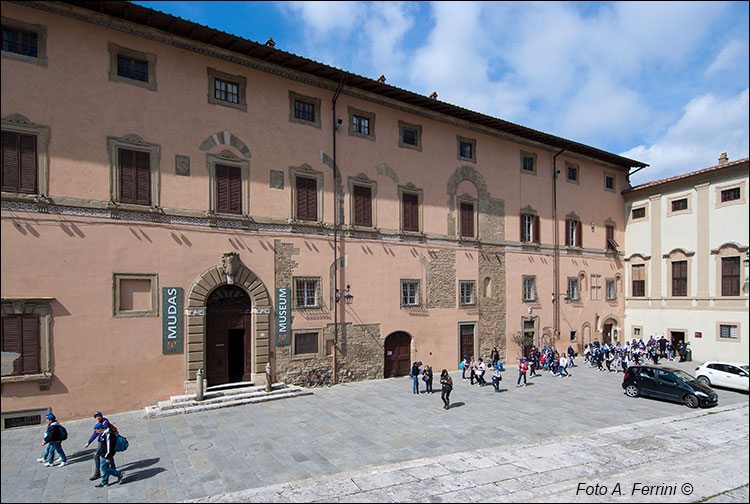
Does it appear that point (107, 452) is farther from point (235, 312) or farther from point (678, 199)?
point (678, 199)

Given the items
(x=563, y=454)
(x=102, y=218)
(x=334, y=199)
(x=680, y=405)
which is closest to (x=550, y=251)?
(x=680, y=405)

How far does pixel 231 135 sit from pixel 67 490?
13957 mm

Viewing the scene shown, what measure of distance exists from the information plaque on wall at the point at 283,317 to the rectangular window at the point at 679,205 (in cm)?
2154

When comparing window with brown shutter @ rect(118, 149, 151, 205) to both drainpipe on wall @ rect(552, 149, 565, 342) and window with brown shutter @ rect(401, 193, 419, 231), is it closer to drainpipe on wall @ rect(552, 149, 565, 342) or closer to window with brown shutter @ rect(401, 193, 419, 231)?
Result: window with brown shutter @ rect(401, 193, 419, 231)

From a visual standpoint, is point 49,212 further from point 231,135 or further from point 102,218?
point 231,135

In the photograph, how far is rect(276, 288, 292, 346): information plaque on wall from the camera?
1980 cm

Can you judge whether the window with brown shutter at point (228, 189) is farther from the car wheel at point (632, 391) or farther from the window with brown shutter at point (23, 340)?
the car wheel at point (632, 391)

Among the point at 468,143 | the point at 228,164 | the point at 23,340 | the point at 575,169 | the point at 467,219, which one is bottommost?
the point at 23,340

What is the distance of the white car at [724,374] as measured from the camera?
64.4 feet

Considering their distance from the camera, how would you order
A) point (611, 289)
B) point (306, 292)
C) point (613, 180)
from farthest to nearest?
1. point (613, 180)
2. point (611, 289)
3. point (306, 292)

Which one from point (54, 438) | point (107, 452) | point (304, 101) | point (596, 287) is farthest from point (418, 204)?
point (54, 438)

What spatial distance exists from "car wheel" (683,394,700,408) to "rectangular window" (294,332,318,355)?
51.1ft

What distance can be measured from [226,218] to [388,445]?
11231 millimetres

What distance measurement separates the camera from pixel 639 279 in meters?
31.7
